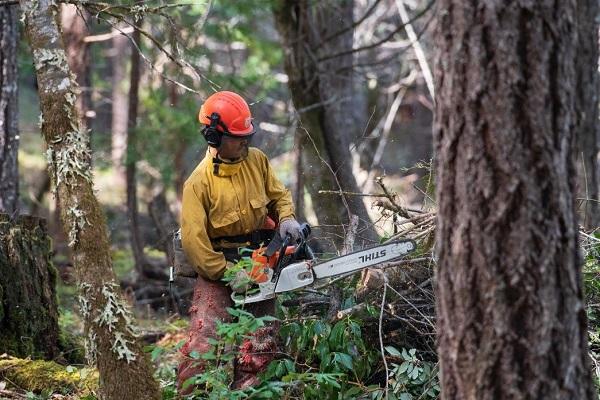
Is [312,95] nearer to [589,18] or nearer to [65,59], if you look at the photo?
[589,18]

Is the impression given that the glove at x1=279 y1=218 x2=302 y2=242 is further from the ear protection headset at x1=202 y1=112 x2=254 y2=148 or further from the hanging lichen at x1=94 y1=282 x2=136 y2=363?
the hanging lichen at x1=94 y1=282 x2=136 y2=363

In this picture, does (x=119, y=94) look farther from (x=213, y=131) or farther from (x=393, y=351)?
(x=393, y=351)

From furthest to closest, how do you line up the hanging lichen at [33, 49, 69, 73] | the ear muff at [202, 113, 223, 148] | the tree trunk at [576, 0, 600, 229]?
the tree trunk at [576, 0, 600, 229], the ear muff at [202, 113, 223, 148], the hanging lichen at [33, 49, 69, 73]

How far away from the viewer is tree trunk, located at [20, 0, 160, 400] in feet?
15.0

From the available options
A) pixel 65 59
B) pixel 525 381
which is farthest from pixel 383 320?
pixel 65 59

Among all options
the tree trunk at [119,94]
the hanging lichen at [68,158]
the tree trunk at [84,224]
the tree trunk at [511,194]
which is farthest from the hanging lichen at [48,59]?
the tree trunk at [119,94]

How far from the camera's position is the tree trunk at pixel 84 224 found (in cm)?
458

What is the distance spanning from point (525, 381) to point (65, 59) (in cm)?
323

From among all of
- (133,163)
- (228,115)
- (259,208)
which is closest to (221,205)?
(259,208)

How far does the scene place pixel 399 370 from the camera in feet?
16.5

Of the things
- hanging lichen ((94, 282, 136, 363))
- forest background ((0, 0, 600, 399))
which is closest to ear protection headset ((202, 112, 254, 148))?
forest background ((0, 0, 600, 399))

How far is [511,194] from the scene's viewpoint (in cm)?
317

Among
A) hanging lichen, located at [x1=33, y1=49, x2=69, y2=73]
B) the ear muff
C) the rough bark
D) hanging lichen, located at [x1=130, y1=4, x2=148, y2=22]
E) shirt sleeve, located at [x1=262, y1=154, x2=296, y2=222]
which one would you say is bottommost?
shirt sleeve, located at [x1=262, y1=154, x2=296, y2=222]

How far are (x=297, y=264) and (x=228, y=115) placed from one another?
1.08 meters
